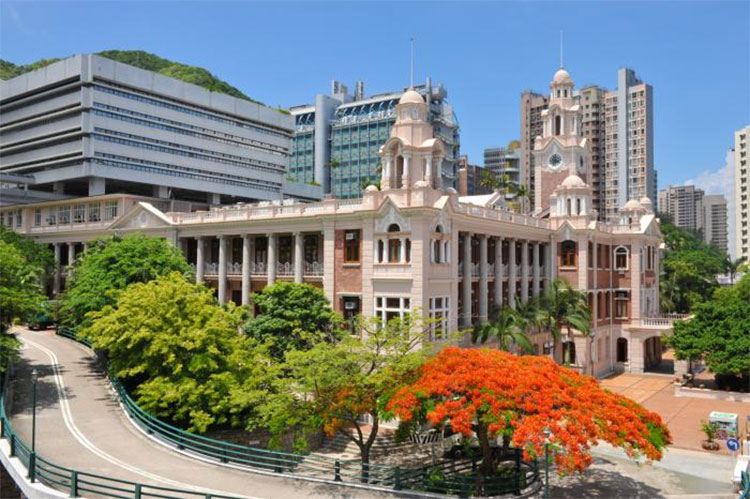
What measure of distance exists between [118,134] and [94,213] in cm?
1763

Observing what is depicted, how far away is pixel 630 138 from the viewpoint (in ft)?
510

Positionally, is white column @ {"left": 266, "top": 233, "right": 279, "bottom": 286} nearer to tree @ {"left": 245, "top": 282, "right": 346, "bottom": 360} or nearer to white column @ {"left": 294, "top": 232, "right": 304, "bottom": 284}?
white column @ {"left": 294, "top": 232, "right": 304, "bottom": 284}

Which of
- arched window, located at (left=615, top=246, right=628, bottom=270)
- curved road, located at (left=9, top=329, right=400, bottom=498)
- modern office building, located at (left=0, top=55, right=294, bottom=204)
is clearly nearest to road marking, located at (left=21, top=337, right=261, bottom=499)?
curved road, located at (left=9, top=329, right=400, bottom=498)

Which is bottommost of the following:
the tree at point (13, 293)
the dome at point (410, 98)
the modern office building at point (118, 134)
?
the tree at point (13, 293)

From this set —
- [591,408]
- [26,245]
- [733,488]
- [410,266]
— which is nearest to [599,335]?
[410,266]

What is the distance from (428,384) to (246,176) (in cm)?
8024

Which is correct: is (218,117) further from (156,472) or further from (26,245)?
(156,472)

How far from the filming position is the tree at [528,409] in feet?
76.5

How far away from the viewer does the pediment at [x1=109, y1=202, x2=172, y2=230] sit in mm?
57166

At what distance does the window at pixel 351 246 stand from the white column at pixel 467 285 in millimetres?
8006

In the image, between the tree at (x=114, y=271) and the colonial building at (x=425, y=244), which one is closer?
the colonial building at (x=425, y=244)

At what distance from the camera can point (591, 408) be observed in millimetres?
24562

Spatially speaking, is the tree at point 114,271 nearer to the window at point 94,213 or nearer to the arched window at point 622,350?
the window at point 94,213

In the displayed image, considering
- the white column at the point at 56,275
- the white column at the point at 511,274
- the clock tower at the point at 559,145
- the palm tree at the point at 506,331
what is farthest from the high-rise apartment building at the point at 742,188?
the white column at the point at 56,275
